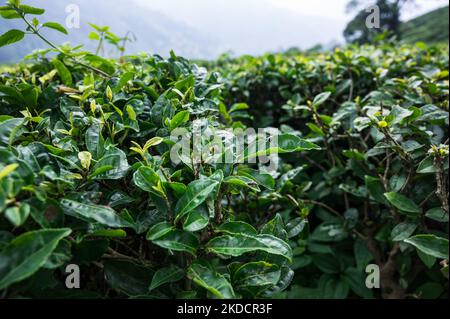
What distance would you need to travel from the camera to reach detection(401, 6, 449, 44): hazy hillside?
10758mm

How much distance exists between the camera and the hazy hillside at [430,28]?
1076 centimetres

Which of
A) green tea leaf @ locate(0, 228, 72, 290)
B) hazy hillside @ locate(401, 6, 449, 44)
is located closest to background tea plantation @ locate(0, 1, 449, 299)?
green tea leaf @ locate(0, 228, 72, 290)

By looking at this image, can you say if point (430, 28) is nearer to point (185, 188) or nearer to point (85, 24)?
point (85, 24)

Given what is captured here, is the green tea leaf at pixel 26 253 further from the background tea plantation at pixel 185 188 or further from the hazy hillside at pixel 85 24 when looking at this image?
the hazy hillside at pixel 85 24

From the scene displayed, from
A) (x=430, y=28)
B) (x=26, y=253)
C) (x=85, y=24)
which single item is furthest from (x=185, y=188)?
(x=430, y=28)

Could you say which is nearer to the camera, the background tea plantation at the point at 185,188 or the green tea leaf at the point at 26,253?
the green tea leaf at the point at 26,253

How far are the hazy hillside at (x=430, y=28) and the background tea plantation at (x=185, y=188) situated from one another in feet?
28.2

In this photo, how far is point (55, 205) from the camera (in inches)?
30.0

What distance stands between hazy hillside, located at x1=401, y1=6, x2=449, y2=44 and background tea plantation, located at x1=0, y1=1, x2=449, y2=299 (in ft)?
28.2

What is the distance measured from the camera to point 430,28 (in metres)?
12.0

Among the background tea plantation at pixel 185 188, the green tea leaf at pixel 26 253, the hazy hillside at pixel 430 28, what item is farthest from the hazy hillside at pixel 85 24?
the hazy hillside at pixel 430 28

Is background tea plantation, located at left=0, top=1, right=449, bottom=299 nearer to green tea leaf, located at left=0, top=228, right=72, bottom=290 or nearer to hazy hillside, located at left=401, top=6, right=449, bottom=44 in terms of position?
green tea leaf, located at left=0, top=228, right=72, bottom=290
